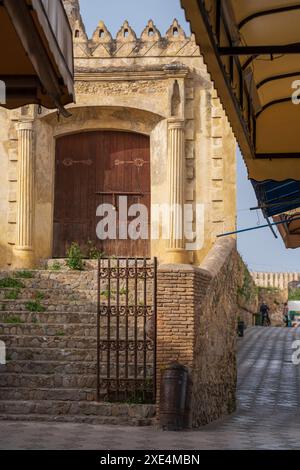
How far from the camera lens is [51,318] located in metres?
15.0

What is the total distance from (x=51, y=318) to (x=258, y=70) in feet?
25.8

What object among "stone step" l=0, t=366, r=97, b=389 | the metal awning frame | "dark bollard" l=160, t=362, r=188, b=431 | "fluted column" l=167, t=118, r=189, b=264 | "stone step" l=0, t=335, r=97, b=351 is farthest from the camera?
"fluted column" l=167, t=118, r=189, b=264

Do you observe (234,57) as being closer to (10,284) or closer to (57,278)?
(10,284)

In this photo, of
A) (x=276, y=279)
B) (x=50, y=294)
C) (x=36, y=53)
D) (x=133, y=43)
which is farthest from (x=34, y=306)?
(x=276, y=279)

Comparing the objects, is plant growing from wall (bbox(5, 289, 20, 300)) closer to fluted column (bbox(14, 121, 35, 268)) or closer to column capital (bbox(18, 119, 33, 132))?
fluted column (bbox(14, 121, 35, 268))

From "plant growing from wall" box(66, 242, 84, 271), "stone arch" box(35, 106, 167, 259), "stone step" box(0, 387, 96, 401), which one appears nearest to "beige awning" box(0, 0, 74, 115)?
"stone step" box(0, 387, 96, 401)

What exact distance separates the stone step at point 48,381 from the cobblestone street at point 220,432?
1.24 m

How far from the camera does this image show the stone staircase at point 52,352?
41.0ft

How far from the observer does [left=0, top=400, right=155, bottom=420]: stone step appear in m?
12.5

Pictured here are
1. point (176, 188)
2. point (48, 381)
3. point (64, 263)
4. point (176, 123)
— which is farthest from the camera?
point (176, 123)

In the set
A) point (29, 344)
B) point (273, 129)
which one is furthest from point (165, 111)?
point (273, 129)

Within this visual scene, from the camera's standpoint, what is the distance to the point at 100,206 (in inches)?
818

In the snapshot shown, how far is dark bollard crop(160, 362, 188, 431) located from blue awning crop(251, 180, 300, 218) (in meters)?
2.30

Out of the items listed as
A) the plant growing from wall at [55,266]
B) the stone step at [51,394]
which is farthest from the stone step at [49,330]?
the plant growing from wall at [55,266]
